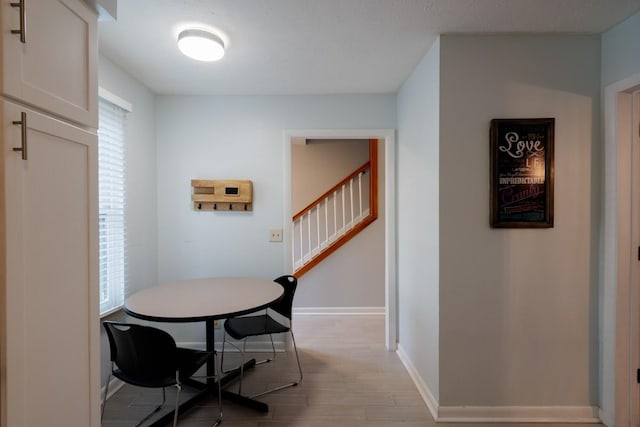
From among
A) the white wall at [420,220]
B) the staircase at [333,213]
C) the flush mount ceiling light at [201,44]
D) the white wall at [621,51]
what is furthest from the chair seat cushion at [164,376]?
the white wall at [621,51]

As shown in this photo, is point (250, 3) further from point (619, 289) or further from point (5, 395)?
point (619, 289)

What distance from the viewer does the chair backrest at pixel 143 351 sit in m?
1.66

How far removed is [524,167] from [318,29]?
1.44m

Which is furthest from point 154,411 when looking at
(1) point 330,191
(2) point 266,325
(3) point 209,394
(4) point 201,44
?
(1) point 330,191

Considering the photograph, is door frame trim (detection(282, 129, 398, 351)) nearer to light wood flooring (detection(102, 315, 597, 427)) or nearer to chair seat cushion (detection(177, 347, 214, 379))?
light wood flooring (detection(102, 315, 597, 427))

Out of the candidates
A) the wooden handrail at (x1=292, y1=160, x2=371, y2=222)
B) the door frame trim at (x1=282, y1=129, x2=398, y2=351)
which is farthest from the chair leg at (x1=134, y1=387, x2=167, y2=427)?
the wooden handrail at (x1=292, y1=160, x2=371, y2=222)

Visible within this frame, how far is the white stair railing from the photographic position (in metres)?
4.39

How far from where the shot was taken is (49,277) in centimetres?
107

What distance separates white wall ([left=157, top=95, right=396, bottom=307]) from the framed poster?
120 centimetres

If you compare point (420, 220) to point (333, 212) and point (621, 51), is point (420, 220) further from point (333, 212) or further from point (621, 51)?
point (333, 212)

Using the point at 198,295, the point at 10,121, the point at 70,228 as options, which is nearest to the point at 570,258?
the point at 198,295

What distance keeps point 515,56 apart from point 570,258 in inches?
49.3

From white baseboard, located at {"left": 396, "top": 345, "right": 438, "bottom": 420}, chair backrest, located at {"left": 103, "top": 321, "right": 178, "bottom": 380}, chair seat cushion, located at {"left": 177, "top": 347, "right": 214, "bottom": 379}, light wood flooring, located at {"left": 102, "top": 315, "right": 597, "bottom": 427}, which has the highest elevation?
chair backrest, located at {"left": 103, "top": 321, "right": 178, "bottom": 380}

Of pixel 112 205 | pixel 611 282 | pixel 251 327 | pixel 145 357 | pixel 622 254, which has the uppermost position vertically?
pixel 112 205
